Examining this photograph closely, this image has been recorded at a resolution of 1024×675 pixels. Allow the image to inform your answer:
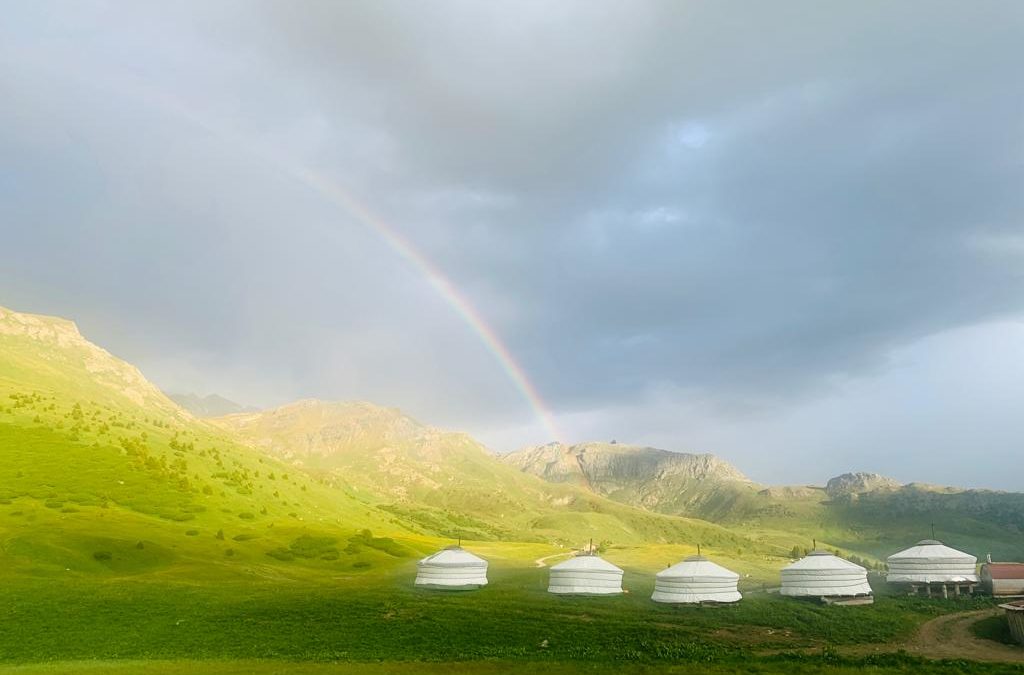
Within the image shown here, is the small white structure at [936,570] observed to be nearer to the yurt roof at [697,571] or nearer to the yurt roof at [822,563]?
the yurt roof at [822,563]

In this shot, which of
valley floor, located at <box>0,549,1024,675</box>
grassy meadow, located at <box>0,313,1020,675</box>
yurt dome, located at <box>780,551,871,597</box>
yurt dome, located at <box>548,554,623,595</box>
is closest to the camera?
valley floor, located at <box>0,549,1024,675</box>

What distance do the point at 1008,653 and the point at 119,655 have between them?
5501cm

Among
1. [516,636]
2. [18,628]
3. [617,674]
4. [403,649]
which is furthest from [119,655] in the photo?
[617,674]

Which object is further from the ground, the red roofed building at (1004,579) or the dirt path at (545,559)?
the red roofed building at (1004,579)

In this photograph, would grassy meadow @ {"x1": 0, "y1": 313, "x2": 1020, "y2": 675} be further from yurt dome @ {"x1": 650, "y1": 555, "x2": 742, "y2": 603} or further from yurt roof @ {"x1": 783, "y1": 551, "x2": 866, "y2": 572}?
yurt roof @ {"x1": 783, "y1": 551, "x2": 866, "y2": 572}

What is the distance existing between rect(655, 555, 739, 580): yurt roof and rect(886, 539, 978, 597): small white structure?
23461mm

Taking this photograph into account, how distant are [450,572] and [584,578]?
14.1 meters

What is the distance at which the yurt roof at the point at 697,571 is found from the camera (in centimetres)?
6262

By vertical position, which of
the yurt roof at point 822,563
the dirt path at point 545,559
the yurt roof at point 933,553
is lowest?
the dirt path at point 545,559

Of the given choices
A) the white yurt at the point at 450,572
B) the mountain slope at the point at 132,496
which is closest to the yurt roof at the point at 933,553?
the white yurt at the point at 450,572

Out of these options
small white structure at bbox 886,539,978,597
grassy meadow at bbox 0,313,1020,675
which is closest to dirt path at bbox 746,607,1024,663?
grassy meadow at bbox 0,313,1020,675

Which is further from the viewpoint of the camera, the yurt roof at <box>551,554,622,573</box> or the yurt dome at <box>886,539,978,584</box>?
Answer: the yurt dome at <box>886,539,978,584</box>

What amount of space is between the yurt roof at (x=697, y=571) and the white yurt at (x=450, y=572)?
1961cm

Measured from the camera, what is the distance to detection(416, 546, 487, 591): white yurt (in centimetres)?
6712
